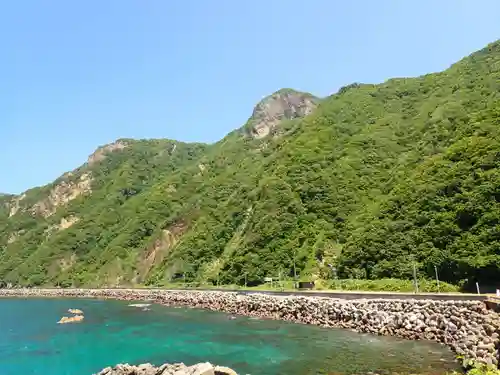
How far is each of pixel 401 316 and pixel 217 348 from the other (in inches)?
600

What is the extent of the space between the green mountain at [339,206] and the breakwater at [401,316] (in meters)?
10.6

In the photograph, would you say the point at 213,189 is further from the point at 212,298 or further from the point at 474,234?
the point at 474,234

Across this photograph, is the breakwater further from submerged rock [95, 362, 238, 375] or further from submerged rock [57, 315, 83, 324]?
submerged rock [57, 315, 83, 324]

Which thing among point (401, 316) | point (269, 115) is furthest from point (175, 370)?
point (269, 115)

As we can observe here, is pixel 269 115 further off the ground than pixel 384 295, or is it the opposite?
pixel 269 115

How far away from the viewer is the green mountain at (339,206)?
50.6 metres

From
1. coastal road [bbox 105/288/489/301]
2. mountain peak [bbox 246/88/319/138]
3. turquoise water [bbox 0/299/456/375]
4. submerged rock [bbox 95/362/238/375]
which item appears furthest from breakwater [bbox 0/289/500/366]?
mountain peak [bbox 246/88/319/138]

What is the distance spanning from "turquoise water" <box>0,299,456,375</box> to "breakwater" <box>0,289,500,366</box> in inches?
63.6

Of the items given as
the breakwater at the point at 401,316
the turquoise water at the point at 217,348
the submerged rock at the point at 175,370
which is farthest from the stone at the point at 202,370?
the breakwater at the point at 401,316

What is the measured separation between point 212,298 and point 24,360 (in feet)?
108

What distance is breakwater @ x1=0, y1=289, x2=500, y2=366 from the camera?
86.7ft

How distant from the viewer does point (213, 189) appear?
420 ft

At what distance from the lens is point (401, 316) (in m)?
35.0

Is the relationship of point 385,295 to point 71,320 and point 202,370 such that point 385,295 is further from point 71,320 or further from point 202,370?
point 71,320
